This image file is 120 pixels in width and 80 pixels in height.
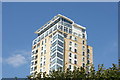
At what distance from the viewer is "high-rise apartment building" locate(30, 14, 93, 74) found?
2509 inches

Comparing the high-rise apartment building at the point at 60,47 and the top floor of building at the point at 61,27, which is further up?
the top floor of building at the point at 61,27

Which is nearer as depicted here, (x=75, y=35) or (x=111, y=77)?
(x=111, y=77)

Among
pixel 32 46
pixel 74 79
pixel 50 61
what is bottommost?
pixel 74 79

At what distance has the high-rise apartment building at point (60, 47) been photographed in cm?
6372

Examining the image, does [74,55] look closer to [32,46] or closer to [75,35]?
[75,35]

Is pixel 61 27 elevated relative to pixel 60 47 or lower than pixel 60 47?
elevated

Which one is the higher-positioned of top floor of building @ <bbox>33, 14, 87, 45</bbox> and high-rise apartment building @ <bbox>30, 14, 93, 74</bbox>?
top floor of building @ <bbox>33, 14, 87, 45</bbox>

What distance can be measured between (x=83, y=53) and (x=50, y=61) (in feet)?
30.6

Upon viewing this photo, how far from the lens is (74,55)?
66.0m

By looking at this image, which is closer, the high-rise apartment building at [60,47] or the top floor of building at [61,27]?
the high-rise apartment building at [60,47]

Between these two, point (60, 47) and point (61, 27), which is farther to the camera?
point (61, 27)

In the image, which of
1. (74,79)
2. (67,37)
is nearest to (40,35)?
(67,37)

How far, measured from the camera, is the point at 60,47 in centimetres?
6375

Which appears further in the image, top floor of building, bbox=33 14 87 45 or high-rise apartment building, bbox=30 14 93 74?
top floor of building, bbox=33 14 87 45
